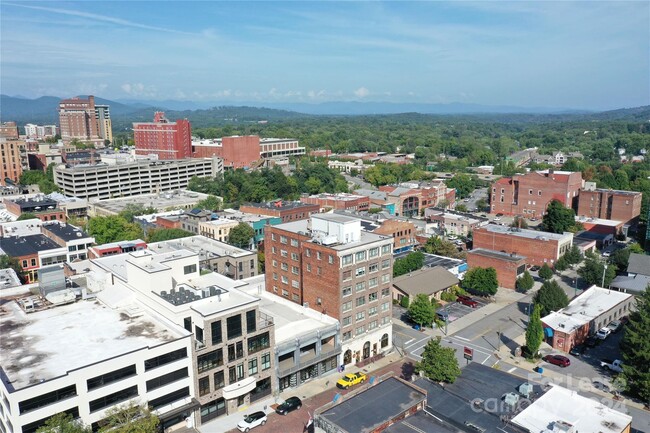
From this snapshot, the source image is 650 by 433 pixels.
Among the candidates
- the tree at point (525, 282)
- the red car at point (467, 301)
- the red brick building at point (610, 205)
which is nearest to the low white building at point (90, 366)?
the red car at point (467, 301)

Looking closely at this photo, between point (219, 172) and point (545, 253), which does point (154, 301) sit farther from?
point (219, 172)

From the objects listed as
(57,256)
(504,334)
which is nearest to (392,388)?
(504,334)

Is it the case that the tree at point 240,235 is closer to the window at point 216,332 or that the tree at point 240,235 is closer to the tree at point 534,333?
the window at point 216,332

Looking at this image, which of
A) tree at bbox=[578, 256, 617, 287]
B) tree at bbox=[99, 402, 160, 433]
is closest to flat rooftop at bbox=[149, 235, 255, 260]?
tree at bbox=[99, 402, 160, 433]

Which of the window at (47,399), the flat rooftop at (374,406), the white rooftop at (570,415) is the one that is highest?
the window at (47,399)

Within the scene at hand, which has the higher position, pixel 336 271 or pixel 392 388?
pixel 336 271

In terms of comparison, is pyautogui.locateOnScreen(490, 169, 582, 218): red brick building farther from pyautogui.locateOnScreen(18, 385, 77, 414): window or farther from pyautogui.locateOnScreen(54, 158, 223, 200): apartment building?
pyautogui.locateOnScreen(18, 385, 77, 414): window

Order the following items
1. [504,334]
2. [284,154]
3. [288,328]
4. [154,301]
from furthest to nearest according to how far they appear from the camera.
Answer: [284,154] < [504,334] < [288,328] < [154,301]
